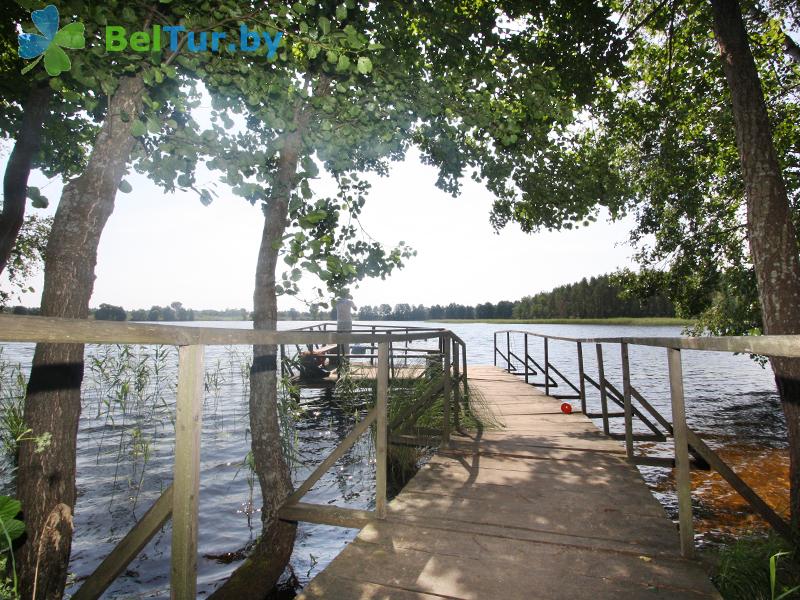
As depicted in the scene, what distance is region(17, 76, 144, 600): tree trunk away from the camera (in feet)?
9.78

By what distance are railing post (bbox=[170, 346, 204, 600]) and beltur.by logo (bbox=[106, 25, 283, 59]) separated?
2.41 metres

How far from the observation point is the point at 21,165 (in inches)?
234

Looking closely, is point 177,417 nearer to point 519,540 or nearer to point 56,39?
point 56,39

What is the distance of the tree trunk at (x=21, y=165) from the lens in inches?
225

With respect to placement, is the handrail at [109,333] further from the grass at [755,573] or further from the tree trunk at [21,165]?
the tree trunk at [21,165]

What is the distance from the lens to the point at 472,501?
3.81 m

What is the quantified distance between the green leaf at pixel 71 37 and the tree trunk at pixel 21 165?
5758 mm

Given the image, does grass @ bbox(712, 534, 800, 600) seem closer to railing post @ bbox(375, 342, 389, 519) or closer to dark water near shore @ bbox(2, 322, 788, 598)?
dark water near shore @ bbox(2, 322, 788, 598)

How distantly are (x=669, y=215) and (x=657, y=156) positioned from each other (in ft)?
7.15

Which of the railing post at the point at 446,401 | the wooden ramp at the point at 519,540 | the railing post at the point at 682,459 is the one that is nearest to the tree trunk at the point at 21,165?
the railing post at the point at 446,401

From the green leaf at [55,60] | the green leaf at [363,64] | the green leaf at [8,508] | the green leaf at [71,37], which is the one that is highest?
the green leaf at [363,64]

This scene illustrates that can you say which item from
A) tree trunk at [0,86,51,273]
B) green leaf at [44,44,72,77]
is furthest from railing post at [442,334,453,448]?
tree trunk at [0,86,51,273]

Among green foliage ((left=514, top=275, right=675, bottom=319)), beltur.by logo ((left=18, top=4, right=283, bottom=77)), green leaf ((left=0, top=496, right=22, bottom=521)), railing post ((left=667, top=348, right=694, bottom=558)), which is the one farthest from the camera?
green foliage ((left=514, top=275, right=675, bottom=319))

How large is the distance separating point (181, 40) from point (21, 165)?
4.48 metres
